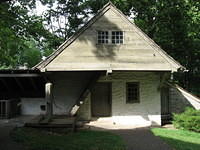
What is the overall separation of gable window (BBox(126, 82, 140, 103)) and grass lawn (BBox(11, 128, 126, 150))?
374 centimetres

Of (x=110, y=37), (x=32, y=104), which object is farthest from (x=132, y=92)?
(x=32, y=104)

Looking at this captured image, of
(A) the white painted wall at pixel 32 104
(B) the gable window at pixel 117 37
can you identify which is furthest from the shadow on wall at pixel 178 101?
(A) the white painted wall at pixel 32 104

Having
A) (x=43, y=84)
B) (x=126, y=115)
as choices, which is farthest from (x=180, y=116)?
(x=43, y=84)

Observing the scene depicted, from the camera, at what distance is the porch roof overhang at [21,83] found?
500 inches

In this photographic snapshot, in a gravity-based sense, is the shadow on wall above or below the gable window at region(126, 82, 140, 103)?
below

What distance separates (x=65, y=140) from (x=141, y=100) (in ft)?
19.8

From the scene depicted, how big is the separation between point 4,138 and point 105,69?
587 centimetres

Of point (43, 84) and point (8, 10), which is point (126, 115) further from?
point (8, 10)

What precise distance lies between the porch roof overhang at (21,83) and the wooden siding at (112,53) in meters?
1.46

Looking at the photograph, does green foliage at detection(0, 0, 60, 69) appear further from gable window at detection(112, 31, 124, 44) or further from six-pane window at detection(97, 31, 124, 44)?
gable window at detection(112, 31, 124, 44)

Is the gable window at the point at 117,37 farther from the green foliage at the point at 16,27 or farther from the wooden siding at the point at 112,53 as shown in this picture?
the green foliage at the point at 16,27

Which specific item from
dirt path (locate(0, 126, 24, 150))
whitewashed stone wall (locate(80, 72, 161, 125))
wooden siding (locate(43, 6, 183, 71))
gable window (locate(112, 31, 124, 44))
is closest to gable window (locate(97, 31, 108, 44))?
wooden siding (locate(43, 6, 183, 71))

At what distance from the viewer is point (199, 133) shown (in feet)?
39.8

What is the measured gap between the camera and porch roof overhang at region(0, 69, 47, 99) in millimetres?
12711
